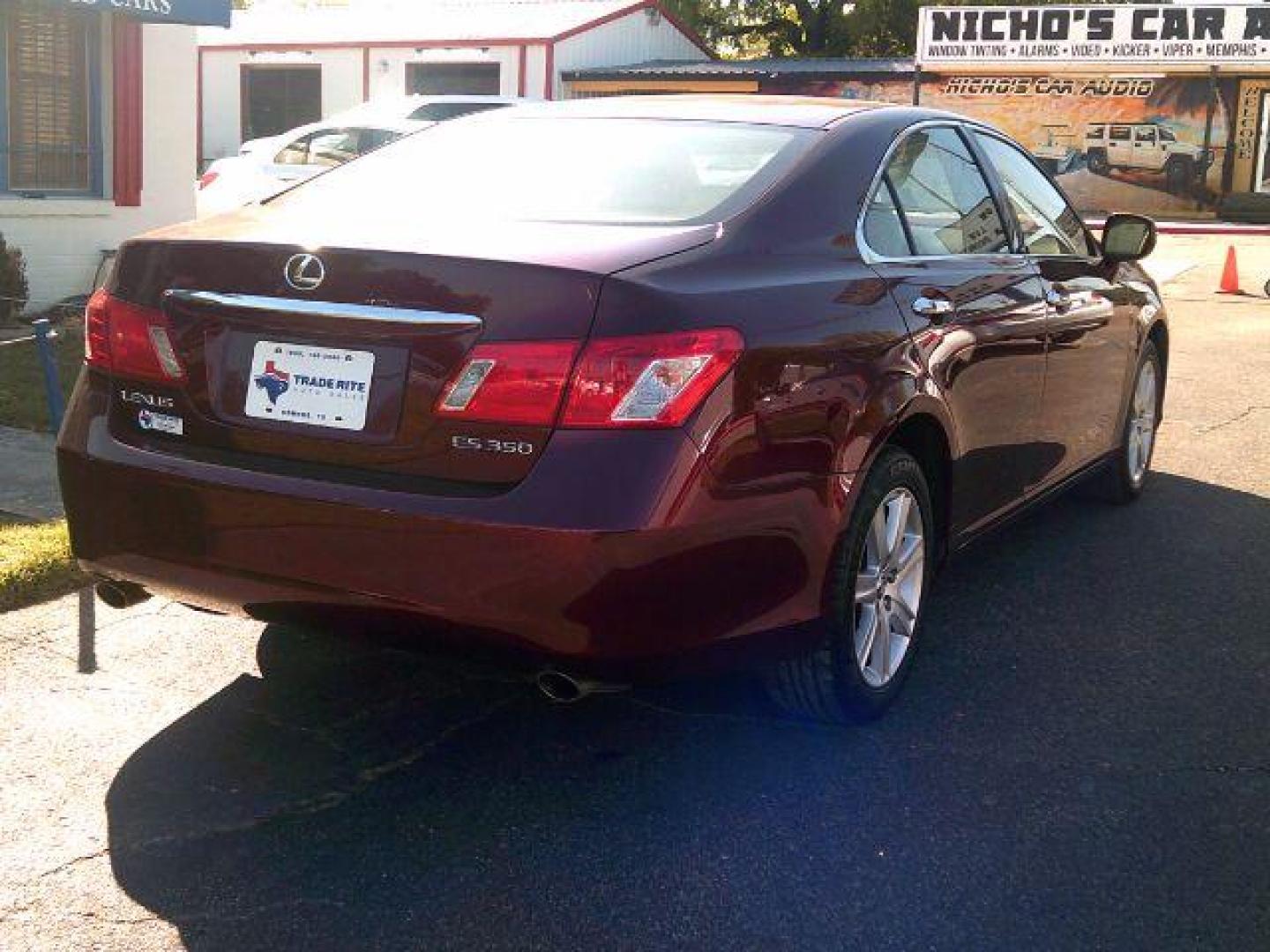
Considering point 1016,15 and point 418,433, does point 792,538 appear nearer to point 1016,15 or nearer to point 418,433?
point 418,433

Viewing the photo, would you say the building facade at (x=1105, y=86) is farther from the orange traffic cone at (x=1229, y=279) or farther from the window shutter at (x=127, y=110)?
the window shutter at (x=127, y=110)

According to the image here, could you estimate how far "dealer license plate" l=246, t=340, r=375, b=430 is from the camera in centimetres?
328

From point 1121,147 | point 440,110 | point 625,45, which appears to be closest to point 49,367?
point 440,110

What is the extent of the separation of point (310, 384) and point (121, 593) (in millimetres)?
857

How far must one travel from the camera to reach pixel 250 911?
3.00m

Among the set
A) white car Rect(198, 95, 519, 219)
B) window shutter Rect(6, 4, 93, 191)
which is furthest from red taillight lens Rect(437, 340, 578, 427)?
white car Rect(198, 95, 519, 219)

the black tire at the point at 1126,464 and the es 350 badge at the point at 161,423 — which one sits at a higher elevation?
the es 350 badge at the point at 161,423

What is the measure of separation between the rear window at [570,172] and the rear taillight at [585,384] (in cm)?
61

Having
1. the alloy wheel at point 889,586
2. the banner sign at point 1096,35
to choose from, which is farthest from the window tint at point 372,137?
the banner sign at point 1096,35

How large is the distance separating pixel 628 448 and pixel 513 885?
91 cm

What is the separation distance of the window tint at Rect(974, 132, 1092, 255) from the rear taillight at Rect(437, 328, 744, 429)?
237 cm

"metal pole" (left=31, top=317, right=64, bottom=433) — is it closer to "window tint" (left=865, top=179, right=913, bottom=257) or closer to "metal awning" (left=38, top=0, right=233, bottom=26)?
"window tint" (left=865, top=179, right=913, bottom=257)

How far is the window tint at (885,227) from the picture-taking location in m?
4.05

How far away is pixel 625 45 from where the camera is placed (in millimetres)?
36812
